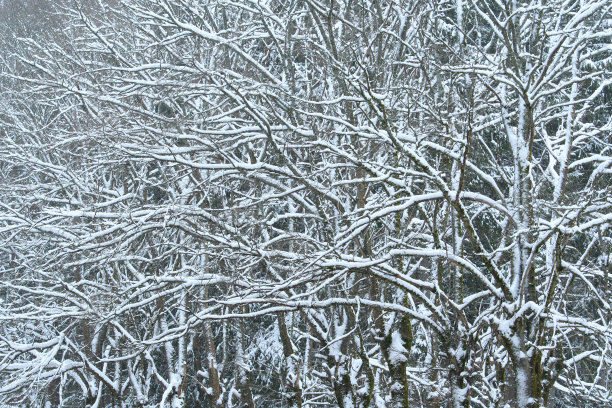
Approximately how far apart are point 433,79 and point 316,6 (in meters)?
3.20

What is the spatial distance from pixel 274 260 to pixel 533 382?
5.17m

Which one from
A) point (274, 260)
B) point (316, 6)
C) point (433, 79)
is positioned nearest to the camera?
point (316, 6)

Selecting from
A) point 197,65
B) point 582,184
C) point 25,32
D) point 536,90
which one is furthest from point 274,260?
point 25,32

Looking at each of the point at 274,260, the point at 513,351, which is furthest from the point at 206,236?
the point at 513,351

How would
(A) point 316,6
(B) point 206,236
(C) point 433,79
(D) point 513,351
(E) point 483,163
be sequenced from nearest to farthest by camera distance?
1. (D) point 513,351
2. (B) point 206,236
3. (A) point 316,6
4. (C) point 433,79
5. (E) point 483,163

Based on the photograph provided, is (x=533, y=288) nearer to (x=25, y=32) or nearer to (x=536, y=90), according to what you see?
(x=536, y=90)

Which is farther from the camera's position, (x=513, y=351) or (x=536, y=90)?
(x=536, y=90)

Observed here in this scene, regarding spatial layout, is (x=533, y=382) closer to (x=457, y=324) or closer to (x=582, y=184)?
(x=457, y=324)

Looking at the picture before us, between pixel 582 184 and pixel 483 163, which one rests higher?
pixel 483 163

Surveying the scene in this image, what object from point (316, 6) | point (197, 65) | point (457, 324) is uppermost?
point (316, 6)

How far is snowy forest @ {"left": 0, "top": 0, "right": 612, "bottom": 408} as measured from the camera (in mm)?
8039

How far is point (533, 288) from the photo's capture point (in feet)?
27.0

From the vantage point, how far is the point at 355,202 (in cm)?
1176

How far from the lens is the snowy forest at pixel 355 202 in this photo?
8039 millimetres
